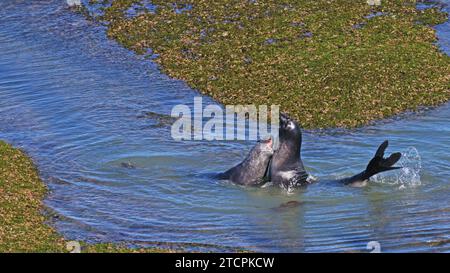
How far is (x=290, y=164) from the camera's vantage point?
14555mm

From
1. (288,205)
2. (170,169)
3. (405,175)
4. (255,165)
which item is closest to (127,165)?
(170,169)

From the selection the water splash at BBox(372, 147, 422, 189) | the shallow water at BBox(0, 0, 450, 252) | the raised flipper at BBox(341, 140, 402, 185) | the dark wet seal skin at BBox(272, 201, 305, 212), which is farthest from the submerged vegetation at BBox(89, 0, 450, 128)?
the dark wet seal skin at BBox(272, 201, 305, 212)

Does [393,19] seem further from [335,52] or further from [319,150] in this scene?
[319,150]

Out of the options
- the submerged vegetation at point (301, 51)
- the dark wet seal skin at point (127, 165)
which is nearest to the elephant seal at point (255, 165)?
the dark wet seal skin at point (127, 165)

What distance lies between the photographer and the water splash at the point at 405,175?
49.4 ft

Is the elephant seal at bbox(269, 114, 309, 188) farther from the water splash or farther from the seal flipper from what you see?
the water splash

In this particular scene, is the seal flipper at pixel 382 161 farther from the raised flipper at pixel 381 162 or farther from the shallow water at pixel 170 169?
the shallow water at pixel 170 169

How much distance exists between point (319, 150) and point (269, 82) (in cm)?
328

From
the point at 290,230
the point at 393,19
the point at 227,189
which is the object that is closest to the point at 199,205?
the point at 227,189

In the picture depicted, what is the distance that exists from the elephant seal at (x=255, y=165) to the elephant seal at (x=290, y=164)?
133 mm

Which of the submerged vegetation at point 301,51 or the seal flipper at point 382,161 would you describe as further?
the submerged vegetation at point 301,51

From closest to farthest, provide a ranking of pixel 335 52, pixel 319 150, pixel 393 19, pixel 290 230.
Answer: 1. pixel 290 230
2. pixel 319 150
3. pixel 335 52
4. pixel 393 19

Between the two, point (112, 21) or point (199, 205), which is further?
point (112, 21)

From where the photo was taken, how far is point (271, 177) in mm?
14734
